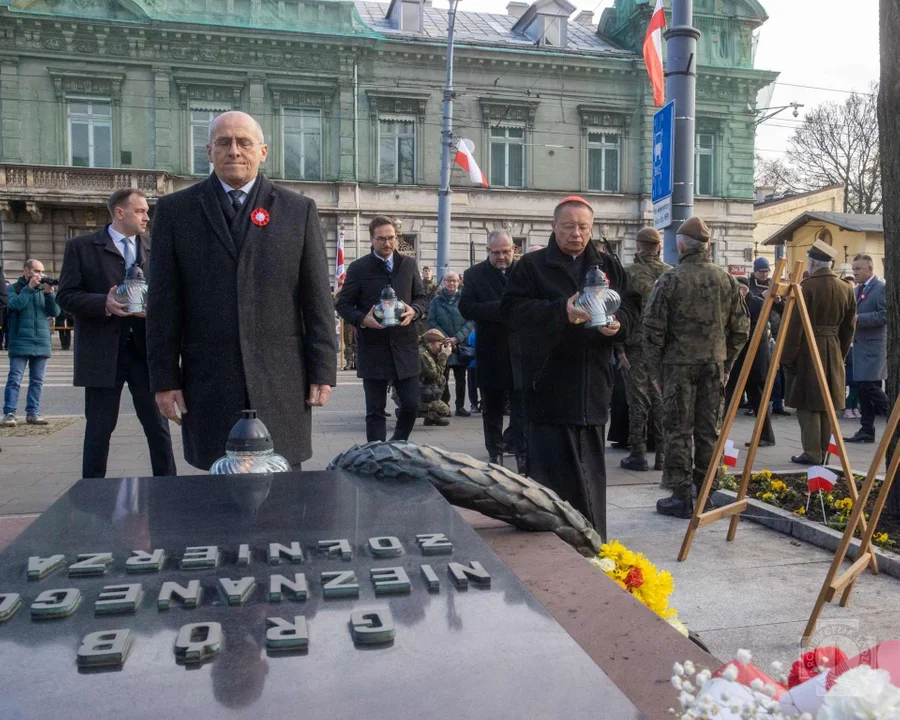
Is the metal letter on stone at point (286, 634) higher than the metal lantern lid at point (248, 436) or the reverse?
the reverse

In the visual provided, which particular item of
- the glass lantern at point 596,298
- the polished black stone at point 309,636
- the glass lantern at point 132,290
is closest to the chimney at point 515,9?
the glass lantern at point 132,290

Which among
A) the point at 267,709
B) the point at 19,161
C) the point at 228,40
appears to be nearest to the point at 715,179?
the point at 228,40

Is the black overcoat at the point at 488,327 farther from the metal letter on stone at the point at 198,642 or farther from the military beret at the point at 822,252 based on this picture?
the metal letter on stone at the point at 198,642

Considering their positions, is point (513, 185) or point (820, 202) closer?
point (513, 185)

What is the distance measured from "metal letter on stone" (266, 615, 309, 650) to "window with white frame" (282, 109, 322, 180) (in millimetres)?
30824

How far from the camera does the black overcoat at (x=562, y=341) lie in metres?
4.36

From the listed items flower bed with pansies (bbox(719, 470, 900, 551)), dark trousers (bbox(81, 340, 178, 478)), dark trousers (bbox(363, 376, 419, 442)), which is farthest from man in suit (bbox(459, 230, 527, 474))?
dark trousers (bbox(81, 340, 178, 478))

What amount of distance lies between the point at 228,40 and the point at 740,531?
94.4 ft

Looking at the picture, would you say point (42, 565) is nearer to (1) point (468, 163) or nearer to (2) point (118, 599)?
(2) point (118, 599)

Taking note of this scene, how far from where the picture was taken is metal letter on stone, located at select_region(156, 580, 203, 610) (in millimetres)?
1729

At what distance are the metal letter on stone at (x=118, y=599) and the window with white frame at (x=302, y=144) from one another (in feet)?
100

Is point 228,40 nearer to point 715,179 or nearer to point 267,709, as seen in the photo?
point 715,179

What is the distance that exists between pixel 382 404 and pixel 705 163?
31.3m

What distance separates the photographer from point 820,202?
42469mm
